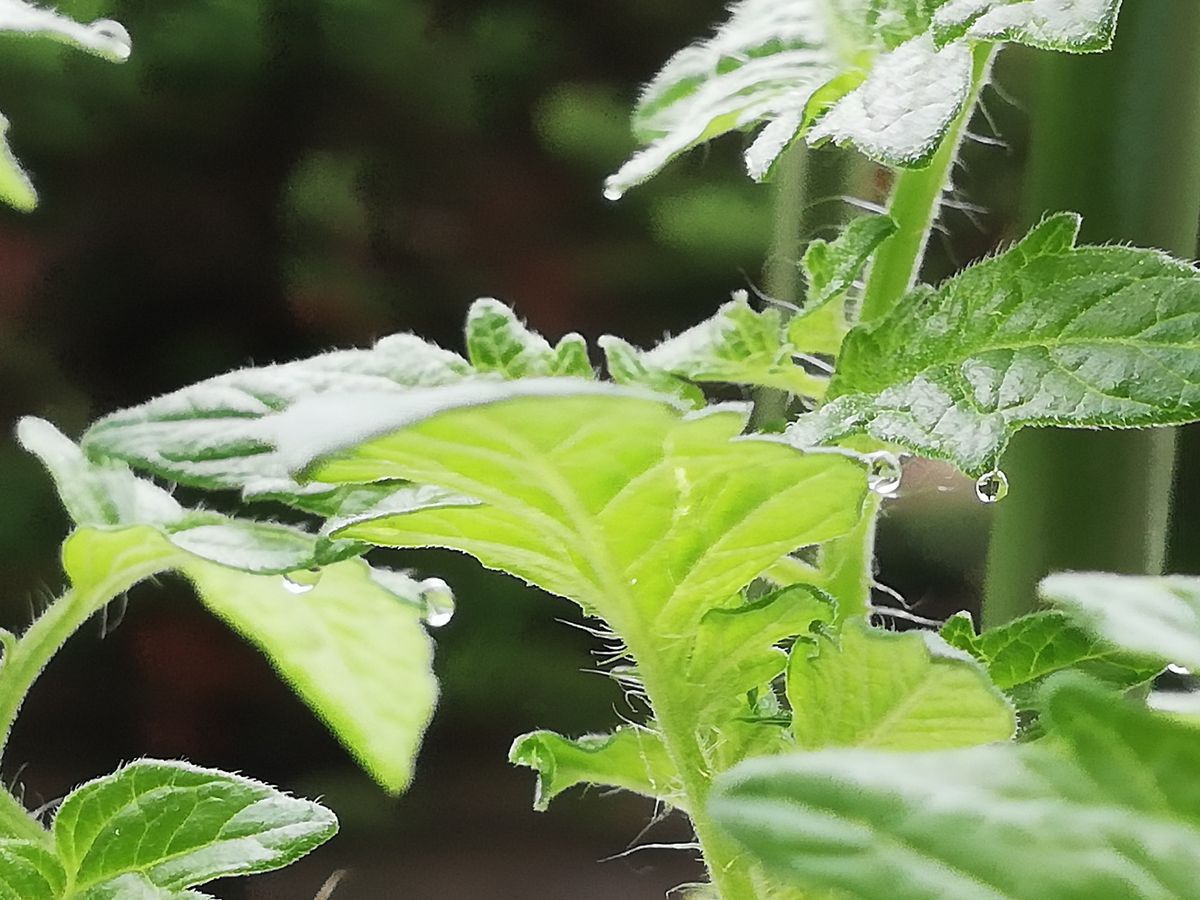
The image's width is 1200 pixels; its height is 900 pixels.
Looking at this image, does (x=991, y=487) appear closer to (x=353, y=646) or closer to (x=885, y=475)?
(x=885, y=475)

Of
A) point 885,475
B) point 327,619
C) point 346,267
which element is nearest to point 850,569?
point 885,475

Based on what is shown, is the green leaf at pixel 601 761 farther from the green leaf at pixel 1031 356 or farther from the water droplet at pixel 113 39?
the water droplet at pixel 113 39

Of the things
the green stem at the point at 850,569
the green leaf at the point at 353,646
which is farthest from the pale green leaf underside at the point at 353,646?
the green stem at the point at 850,569

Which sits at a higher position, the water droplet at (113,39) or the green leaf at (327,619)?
the water droplet at (113,39)

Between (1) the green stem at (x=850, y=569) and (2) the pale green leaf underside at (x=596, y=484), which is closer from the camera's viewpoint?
(2) the pale green leaf underside at (x=596, y=484)

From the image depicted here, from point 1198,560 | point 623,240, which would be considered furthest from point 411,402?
point 623,240

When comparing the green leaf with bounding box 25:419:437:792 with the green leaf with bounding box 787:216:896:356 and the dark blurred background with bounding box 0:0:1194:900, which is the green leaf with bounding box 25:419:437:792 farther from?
the dark blurred background with bounding box 0:0:1194:900
